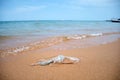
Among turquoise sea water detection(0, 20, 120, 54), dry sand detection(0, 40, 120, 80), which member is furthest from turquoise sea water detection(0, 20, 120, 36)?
dry sand detection(0, 40, 120, 80)

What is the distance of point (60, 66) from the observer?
1.35m

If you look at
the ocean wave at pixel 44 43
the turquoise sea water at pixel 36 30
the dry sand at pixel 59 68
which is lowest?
the dry sand at pixel 59 68

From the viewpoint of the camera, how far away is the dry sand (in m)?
1.31

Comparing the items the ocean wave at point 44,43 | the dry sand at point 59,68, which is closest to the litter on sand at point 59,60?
the dry sand at point 59,68

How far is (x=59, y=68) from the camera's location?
1.34 meters

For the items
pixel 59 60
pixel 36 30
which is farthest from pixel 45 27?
pixel 59 60

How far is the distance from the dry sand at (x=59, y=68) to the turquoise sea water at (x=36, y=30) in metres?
0.14

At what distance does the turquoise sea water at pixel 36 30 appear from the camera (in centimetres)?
137

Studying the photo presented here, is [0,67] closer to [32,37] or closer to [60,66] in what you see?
[32,37]

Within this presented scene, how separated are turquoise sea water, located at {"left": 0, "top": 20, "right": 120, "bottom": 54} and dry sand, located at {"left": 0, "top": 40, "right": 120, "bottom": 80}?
0.14 metres

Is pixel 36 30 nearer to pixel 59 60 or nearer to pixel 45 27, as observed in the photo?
pixel 45 27

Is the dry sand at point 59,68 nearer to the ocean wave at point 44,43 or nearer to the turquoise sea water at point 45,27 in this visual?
the ocean wave at point 44,43

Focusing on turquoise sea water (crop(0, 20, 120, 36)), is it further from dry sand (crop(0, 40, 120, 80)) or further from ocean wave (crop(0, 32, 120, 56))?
dry sand (crop(0, 40, 120, 80))

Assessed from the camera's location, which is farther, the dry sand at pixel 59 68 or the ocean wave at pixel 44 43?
the ocean wave at pixel 44 43
